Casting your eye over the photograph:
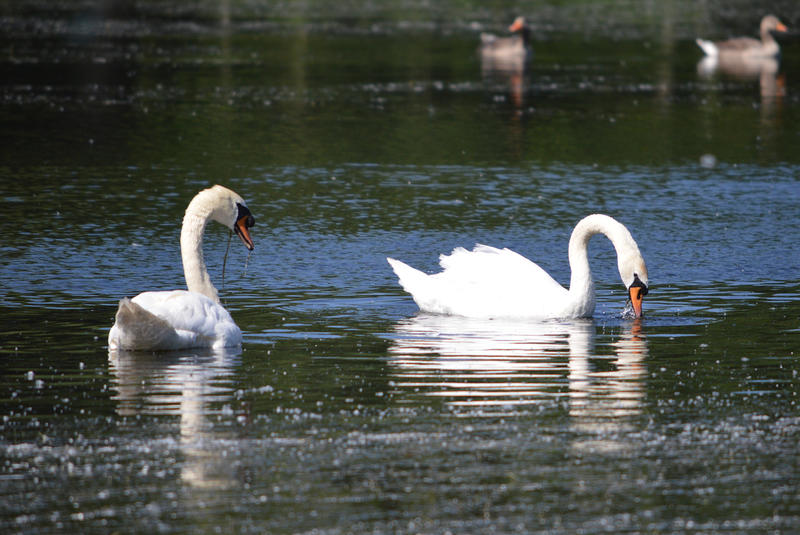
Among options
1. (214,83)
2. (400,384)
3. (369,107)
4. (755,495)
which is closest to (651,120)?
(369,107)

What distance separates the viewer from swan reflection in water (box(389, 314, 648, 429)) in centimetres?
904

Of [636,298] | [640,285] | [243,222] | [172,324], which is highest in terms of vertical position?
[243,222]

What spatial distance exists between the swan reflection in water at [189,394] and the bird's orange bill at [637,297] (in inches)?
134

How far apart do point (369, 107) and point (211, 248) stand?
12281 mm

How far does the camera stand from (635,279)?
12.2 meters

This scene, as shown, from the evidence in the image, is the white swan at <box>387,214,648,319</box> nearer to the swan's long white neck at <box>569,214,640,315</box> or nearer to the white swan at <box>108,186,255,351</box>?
the swan's long white neck at <box>569,214,640,315</box>

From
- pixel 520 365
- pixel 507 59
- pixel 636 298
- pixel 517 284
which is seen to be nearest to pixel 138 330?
pixel 520 365

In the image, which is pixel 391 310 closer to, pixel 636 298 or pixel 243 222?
pixel 243 222

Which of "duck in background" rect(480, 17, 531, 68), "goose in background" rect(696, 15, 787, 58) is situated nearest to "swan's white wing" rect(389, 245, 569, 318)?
"duck in background" rect(480, 17, 531, 68)

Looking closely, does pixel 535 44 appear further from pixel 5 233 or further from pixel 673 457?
pixel 673 457

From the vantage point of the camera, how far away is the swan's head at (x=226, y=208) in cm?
1167

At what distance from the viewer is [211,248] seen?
15648 millimetres

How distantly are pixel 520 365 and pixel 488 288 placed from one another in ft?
7.37

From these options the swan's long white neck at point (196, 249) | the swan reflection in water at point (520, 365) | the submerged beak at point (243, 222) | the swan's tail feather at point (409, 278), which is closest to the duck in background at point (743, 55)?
the swan's tail feather at point (409, 278)
